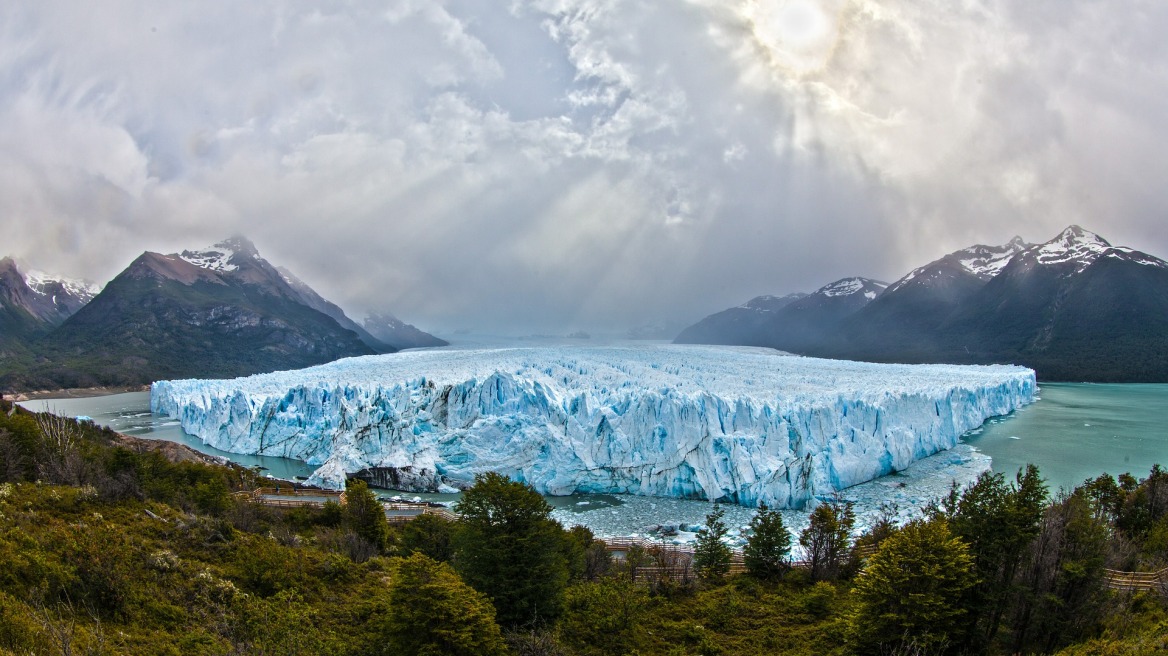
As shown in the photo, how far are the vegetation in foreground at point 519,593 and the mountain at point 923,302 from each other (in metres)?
102

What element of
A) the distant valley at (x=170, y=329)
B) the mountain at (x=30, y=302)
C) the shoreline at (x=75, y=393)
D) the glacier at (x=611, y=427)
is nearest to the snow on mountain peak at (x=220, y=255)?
the distant valley at (x=170, y=329)

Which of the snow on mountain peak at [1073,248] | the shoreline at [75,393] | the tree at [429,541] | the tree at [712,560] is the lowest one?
the tree at [712,560]

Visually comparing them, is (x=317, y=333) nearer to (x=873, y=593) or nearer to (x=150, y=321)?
(x=150, y=321)

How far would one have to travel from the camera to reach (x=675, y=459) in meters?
26.9

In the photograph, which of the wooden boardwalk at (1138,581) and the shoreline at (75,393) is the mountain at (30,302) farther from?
the wooden boardwalk at (1138,581)

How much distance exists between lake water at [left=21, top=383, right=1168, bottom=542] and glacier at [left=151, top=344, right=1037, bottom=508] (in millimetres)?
1069

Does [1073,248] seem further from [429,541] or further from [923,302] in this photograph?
[429,541]

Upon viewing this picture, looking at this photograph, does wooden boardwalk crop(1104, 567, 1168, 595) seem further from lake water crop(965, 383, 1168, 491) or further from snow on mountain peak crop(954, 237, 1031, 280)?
snow on mountain peak crop(954, 237, 1031, 280)

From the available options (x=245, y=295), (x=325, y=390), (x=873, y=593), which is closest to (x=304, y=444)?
(x=325, y=390)

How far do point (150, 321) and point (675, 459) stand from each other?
109907 mm

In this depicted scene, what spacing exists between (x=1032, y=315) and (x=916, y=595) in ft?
382

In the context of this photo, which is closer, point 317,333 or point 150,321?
point 150,321

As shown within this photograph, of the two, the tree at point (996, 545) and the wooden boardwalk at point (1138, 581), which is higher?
the tree at point (996, 545)

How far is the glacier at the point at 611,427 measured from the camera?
26.1m
